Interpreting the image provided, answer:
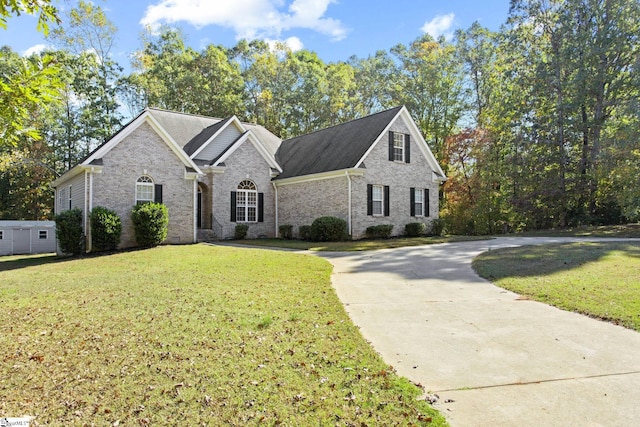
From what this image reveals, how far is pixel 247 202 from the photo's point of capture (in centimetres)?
2312

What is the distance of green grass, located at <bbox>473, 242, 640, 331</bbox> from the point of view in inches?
258

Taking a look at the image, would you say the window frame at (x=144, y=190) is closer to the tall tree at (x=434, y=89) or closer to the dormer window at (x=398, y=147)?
the dormer window at (x=398, y=147)

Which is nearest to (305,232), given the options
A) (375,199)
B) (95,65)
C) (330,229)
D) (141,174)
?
(330,229)

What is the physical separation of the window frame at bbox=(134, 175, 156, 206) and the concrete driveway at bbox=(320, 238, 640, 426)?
1310 cm

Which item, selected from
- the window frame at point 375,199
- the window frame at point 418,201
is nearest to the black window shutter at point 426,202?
Result: the window frame at point 418,201

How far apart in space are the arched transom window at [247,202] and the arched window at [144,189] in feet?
16.6

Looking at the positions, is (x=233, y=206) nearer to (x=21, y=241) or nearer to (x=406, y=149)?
(x=406, y=149)

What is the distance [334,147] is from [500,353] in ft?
64.6

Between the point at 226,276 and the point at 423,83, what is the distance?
29.6 meters

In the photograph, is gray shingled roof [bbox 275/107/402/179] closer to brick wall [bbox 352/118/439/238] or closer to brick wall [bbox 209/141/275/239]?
brick wall [bbox 352/118/439/238]

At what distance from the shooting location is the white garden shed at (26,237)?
2739 centimetres

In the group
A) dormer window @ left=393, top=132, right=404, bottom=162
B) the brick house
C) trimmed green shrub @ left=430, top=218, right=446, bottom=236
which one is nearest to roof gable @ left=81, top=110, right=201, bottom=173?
the brick house

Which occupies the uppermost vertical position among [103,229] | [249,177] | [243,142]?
[243,142]

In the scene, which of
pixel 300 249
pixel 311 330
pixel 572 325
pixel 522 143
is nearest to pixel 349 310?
pixel 311 330
